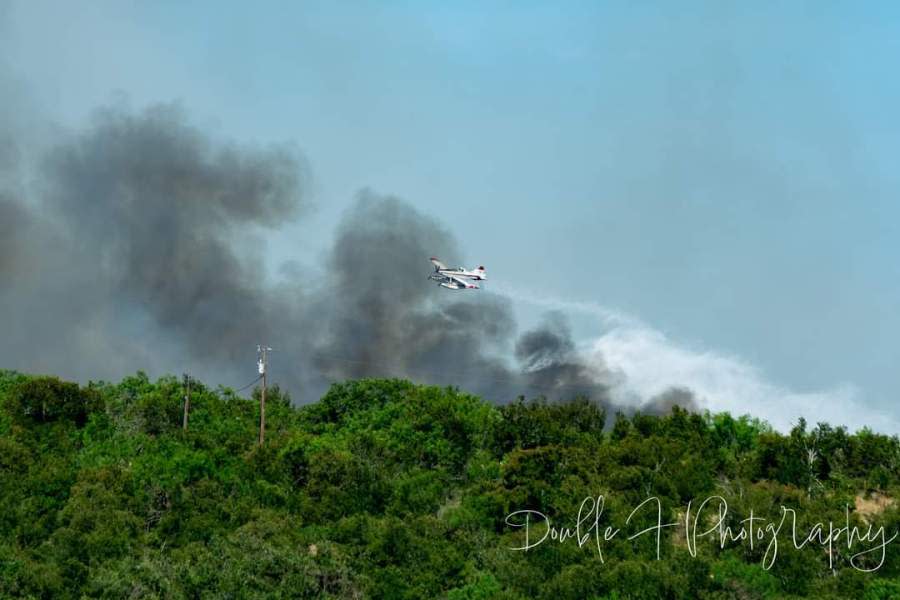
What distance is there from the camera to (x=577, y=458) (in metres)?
79.3

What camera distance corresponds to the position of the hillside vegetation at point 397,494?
6028cm

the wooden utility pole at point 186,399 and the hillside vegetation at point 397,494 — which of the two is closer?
the hillside vegetation at point 397,494

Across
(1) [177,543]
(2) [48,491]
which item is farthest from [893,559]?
(2) [48,491]

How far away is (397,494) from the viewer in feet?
252

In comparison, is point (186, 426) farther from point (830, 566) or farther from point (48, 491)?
point (830, 566)

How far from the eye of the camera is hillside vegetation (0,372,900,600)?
2373 inches
